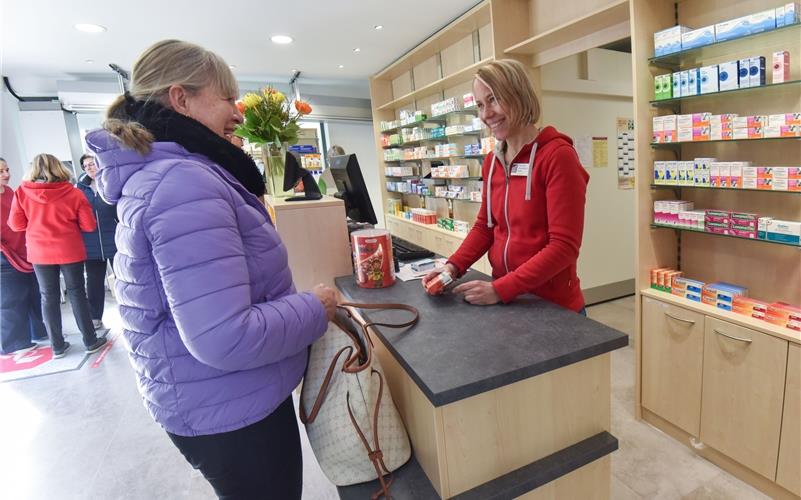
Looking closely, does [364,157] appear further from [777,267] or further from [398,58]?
[777,267]

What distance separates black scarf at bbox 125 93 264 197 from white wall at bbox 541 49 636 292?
11.3 ft

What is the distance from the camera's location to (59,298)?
3879 millimetres

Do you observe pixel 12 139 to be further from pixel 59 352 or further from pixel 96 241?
pixel 59 352

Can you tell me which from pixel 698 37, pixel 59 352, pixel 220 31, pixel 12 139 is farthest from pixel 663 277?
pixel 12 139

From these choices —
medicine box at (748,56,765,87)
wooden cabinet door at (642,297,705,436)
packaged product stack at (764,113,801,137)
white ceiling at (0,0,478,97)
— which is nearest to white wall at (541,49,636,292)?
white ceiling at (0,0,478,97)

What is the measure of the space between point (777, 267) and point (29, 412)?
4753 millimetres

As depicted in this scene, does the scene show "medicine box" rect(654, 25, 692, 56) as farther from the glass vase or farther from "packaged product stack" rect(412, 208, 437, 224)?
"packaged product stack" rect(412, 208, 437, 224)

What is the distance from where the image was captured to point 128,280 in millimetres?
865

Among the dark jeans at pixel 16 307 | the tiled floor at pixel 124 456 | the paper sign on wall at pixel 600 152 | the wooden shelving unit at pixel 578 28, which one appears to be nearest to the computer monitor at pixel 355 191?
the tiled floor at pixel 124 456

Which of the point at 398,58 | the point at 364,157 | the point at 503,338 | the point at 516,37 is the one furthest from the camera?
the point at 364,157

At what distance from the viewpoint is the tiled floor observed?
2023 millimetres

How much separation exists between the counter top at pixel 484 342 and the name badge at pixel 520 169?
0.42m

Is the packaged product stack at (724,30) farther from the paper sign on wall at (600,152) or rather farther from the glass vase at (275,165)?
the paper sign on wall at (600,152)

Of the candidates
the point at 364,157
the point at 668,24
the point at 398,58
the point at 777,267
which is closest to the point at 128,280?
the point at 777,267
